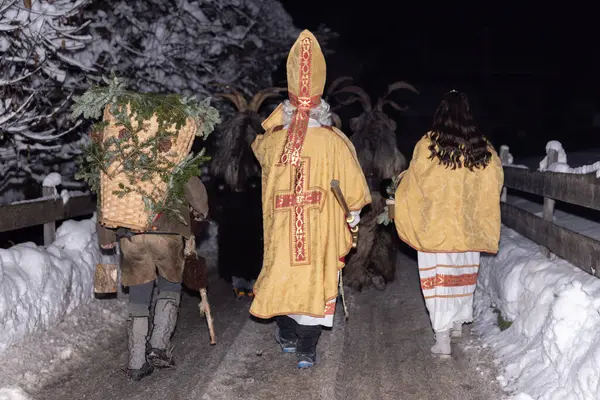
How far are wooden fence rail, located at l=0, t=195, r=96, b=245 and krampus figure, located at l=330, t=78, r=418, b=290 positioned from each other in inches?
116

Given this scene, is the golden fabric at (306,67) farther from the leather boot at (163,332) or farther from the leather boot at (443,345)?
the leather boot at (443,345)

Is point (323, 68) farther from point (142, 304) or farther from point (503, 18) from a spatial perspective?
point (503, 18)

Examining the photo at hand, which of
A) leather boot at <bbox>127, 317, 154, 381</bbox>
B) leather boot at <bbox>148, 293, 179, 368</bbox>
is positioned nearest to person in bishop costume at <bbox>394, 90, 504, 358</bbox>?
leather boot at <bbox>148, 293, 179, 368</bbox>

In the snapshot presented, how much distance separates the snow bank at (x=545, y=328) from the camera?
12.3 feet

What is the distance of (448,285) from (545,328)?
95cm

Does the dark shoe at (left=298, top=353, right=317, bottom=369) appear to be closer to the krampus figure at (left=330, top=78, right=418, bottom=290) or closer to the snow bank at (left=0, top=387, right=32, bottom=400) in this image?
the snow bank at (left=0, top=387, right=32, bottom=400)

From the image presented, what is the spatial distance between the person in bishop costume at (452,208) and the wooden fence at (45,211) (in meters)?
3.30

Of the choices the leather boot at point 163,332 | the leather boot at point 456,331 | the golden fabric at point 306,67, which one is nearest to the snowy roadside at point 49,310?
the leather boot at point 163,332

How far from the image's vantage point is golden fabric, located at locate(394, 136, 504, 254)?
5.05 meters

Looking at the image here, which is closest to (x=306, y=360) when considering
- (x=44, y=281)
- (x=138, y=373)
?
(x=138, y=373)

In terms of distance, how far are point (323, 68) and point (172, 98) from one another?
1.16m

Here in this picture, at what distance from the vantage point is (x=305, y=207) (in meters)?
5.01

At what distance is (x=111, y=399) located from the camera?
4.29 m

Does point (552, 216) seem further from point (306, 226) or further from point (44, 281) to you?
point (44, 281)
